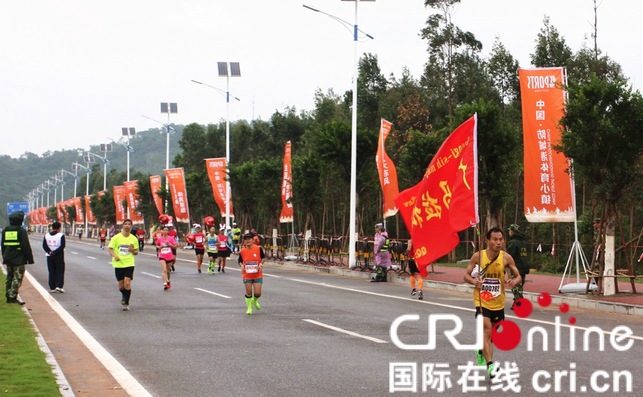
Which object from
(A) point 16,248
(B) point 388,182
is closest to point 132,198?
(B) point 388,182

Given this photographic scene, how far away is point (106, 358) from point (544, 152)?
15.3 metres

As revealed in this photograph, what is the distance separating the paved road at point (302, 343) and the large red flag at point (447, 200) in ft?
4.75

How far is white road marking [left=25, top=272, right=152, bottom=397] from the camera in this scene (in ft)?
33.2

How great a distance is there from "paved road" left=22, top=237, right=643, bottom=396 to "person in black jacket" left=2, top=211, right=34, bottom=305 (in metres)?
1.33

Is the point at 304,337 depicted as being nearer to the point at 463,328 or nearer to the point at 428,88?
the point at 463,328

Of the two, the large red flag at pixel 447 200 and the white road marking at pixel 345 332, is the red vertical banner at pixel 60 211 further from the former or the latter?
the large red flag at pixel 447 200

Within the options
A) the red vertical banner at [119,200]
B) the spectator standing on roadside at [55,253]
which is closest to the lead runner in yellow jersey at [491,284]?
the spectator standing on roadside at [55,253]

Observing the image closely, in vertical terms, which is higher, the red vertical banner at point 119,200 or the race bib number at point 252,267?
the red vertical banner at point 119,200

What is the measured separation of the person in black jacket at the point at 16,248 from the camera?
19359 mm

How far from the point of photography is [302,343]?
45.4 feet

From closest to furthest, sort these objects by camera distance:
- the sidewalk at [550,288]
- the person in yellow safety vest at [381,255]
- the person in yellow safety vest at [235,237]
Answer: the sidewalk at [550,288]
the person in yellow safety vest at [381,255]
the person in yellow safety vest at [235,237]

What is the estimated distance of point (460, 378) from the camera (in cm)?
1059

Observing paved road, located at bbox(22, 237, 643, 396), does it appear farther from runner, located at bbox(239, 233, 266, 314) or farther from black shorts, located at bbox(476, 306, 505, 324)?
black shorts, located at bbox(476, 306, 505, 324)

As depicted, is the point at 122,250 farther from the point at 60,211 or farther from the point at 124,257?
the point at 60,211
